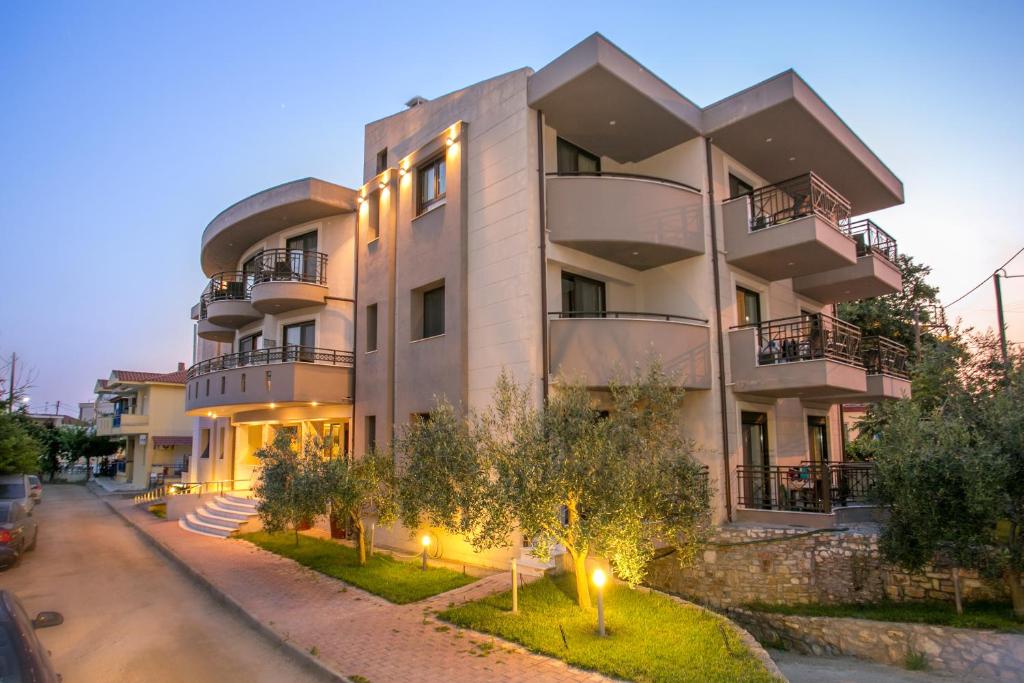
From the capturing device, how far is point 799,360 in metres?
14.6

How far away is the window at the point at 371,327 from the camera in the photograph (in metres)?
19.1

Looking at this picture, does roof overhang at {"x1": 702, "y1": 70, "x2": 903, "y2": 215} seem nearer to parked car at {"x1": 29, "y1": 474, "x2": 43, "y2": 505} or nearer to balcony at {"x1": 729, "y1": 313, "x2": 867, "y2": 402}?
balcony at {"x1": 729, "y1": 313, "x2": 867, "y2": 402}

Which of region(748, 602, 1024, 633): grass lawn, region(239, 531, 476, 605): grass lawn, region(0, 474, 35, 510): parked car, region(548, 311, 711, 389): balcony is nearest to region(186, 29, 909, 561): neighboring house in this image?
region(548, 311, 711, 389): balcony

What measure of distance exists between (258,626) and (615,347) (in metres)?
8.53

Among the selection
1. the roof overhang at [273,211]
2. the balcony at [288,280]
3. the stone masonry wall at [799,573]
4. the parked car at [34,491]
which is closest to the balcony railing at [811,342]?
the stone masonry wall at [799,573]

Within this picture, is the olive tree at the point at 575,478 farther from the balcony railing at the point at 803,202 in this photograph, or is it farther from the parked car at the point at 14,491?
the parked car at the point at 14,491

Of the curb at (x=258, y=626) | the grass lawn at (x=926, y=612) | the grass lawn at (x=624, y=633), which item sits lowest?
the grass lawn at (x=926, y=612)

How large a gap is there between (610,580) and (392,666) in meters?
4.63

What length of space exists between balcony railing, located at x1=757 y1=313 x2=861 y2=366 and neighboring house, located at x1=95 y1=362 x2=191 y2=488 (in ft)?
117

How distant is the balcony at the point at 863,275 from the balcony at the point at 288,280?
1516 cm

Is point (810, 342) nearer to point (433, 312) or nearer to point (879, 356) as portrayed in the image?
point (879, 356)

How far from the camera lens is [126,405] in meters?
48.6

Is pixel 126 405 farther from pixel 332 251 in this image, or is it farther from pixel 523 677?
pixel 523 677

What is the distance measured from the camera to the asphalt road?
843 cm
